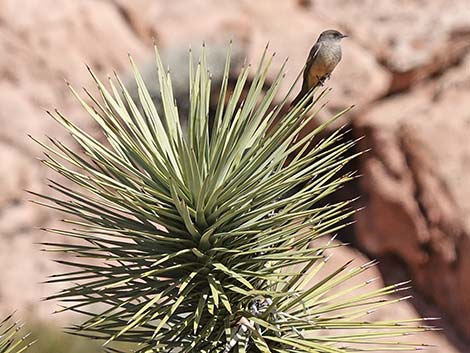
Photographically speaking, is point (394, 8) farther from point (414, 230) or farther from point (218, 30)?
point (414, 230)

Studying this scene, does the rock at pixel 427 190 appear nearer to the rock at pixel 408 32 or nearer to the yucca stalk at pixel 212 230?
the rock at pixel 408 32

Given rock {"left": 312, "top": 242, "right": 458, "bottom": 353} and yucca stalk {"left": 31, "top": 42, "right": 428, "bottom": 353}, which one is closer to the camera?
yucca stalk {"left": 31, "top": 42, "right": 428, "bottom": 353}

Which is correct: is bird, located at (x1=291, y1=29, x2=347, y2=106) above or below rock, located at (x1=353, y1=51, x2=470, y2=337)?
below

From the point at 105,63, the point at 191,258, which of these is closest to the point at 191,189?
the point at 191,258

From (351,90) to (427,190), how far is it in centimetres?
211

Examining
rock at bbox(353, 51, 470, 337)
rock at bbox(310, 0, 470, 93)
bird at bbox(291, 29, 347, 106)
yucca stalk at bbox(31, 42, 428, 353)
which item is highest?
rock at bbox(310, 0, 470, 93)

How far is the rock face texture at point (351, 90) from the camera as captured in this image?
1082cm

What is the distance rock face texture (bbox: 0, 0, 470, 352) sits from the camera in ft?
35.5

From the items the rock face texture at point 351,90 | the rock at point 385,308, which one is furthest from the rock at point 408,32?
the rock at point 385,308

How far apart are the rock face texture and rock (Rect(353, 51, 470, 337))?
0.04ft

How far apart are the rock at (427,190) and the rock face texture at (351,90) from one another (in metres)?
0.01

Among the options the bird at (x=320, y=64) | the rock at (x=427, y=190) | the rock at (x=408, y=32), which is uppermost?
the rock at (x=408, y=32)

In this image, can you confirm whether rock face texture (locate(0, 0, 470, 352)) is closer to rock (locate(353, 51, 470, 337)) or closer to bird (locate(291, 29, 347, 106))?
rock (locate(353, 51, 470, 337))

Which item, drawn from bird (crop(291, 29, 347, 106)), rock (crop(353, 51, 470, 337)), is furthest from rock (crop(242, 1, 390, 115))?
bird (crop(291, 29, 347, 106))
